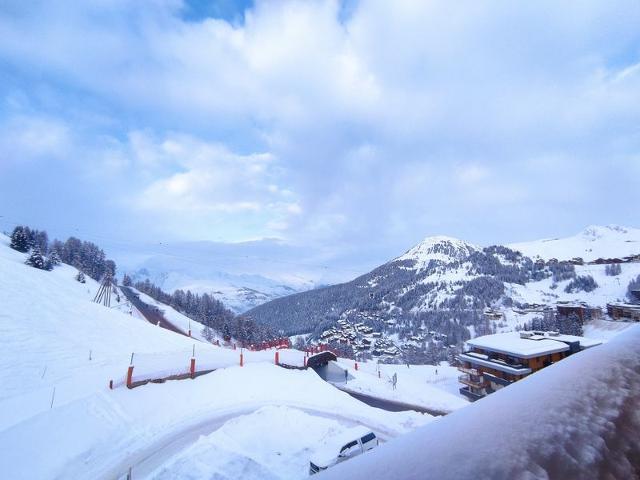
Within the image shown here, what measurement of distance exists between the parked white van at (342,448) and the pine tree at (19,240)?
69.2 metres

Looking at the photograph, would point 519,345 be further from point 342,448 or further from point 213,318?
point 213,318

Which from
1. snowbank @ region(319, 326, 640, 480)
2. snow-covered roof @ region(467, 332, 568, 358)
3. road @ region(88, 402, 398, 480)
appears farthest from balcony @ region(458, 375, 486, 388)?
snowbank @ region(319, 326, 640, 480)

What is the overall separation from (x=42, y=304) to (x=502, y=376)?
1621 inches

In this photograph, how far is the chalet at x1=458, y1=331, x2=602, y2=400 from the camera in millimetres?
28797

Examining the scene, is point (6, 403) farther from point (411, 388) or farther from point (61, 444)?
point (411, 388)

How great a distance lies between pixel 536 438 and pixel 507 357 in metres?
35.3

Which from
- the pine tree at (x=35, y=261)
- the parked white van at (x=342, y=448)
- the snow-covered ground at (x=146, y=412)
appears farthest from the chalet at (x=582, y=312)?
the pine tree at (x=35, y=261)

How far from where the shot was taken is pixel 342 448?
35.4ft

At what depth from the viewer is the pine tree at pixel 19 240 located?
2209 inches

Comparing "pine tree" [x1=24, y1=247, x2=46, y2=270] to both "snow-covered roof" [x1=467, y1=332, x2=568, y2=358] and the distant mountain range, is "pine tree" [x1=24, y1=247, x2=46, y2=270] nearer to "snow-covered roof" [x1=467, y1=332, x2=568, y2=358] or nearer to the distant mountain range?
"snow-covered roof" [x1=467, y1=332, x2=568, y2=358]

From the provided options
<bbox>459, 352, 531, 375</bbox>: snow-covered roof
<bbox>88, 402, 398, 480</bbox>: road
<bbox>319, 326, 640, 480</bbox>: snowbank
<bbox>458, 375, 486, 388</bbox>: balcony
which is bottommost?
<bbox>458, 375, 486, 388</bbox>: balcony

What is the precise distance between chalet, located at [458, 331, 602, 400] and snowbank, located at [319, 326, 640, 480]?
106ft

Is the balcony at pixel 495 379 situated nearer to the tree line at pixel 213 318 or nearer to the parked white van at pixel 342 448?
the parked white van at pixel 342 448

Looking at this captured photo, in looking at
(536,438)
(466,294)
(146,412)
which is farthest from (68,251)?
(466,294)
